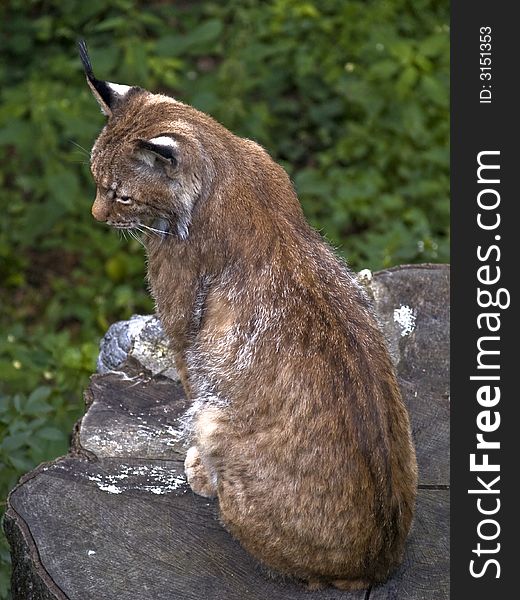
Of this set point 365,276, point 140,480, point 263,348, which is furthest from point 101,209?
point 365,276

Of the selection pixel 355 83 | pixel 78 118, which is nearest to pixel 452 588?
pixel 78 118

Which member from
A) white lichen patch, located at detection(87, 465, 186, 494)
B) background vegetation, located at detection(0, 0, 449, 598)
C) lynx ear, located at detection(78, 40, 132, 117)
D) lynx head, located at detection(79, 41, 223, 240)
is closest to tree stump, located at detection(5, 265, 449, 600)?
white lichen patch, located at detection(87, 465, 186, 494)

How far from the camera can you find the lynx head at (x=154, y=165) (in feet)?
13.5

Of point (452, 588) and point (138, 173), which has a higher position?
point (138, 173)

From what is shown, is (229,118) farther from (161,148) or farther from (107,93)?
(161,148)

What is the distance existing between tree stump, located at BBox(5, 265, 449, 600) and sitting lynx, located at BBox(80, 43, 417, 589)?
0.15 metres

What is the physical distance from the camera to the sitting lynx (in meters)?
3.80

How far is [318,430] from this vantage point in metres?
3.79

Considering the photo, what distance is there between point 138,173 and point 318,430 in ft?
3.80

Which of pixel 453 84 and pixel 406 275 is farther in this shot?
pixel 406 275

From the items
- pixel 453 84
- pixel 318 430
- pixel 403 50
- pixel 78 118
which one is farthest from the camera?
pixel 403 50

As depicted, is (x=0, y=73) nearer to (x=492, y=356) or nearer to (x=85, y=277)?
(x=85, y=277)

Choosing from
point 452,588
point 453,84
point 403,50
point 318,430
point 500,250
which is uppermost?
point 403,50

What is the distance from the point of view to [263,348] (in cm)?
394
